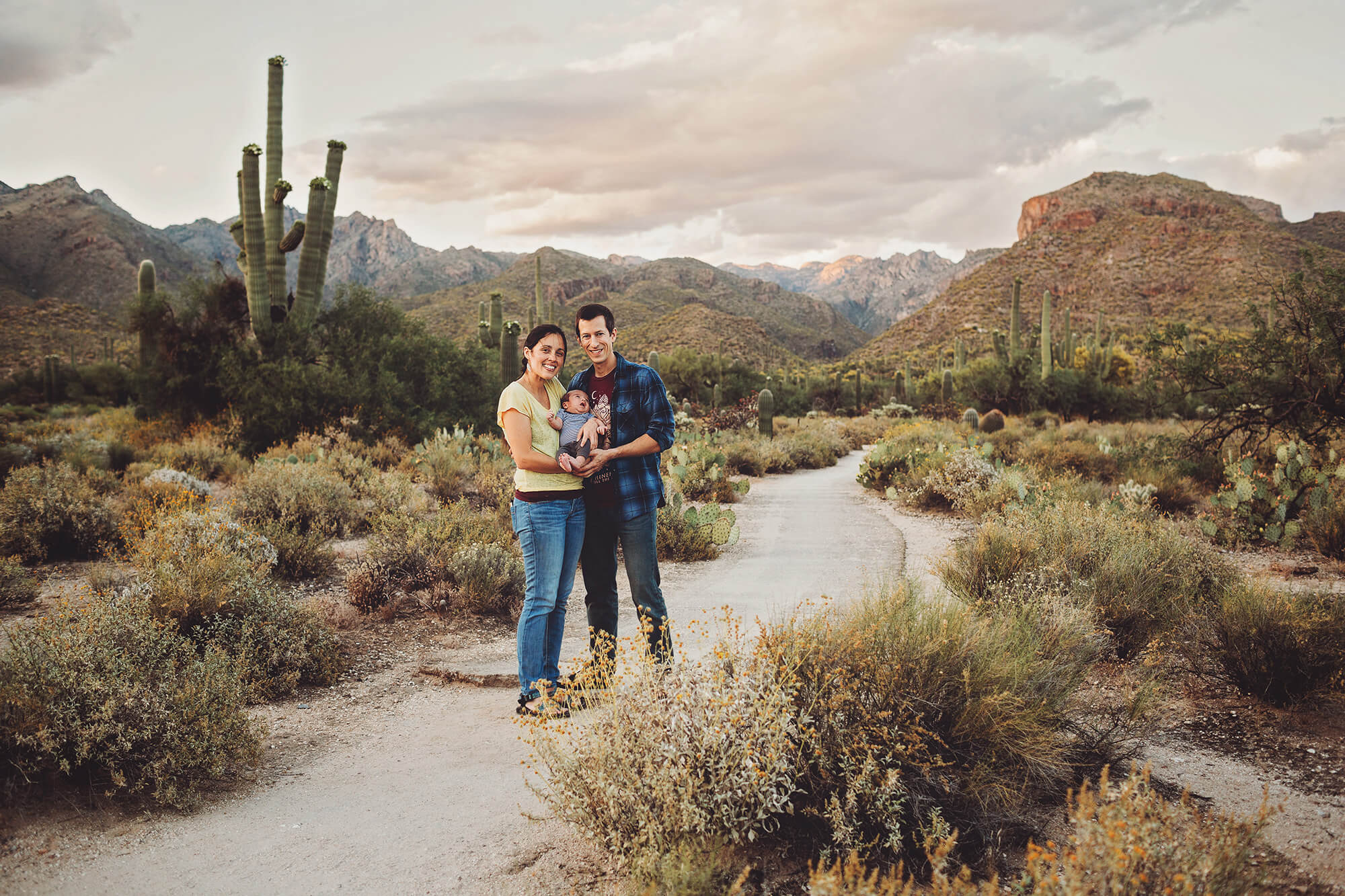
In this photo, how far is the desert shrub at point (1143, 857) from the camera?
222cm

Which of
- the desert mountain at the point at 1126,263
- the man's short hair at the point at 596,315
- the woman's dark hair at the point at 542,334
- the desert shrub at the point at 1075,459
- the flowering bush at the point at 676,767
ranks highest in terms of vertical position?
the desert mountain at the point at 1126,263

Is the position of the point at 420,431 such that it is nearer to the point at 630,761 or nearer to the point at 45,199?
the point at 630,761

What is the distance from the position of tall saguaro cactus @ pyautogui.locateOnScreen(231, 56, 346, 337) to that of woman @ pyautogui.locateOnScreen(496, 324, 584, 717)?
14.3 m

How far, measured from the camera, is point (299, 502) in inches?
357

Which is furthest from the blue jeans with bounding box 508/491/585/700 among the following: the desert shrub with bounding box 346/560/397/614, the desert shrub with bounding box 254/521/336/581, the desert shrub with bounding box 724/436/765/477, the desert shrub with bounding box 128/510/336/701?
the desert shrub with bounding box 724/436/765/477

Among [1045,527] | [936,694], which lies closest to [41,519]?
[936,694]

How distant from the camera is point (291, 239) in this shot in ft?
54.7

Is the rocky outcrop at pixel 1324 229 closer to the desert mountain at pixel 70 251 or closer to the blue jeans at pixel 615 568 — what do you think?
the blue jeans at pixel 615 568

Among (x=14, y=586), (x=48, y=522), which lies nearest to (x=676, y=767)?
(x=14, y=586)

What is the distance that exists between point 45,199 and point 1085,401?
103 meters

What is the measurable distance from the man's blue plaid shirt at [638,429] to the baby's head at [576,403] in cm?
12

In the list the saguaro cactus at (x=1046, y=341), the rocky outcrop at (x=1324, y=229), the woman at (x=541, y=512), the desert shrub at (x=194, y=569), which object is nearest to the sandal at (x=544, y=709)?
the woman at (x=541, y=512)

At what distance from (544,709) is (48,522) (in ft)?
26.5

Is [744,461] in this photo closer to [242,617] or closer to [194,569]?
[242,617]
